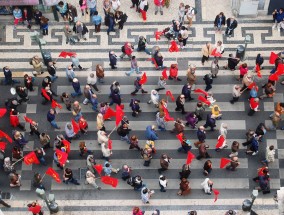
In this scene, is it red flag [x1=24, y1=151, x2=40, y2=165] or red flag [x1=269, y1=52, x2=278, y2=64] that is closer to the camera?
red flag [x1=24, y1=151, x2=40, y2=165]

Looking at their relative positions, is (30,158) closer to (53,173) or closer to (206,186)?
(53,173)

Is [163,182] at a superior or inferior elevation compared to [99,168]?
inferior

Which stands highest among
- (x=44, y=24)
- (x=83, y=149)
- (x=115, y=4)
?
(x=115, y=4)

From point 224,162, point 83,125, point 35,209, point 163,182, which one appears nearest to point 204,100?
point 224,162

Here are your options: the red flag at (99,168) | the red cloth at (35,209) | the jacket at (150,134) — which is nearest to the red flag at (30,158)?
the red cloth at (35,209)

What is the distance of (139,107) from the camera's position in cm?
3012

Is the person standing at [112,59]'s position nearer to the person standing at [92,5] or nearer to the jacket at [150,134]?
the person standing at [92,5]

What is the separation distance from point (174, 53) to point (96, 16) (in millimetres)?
4952

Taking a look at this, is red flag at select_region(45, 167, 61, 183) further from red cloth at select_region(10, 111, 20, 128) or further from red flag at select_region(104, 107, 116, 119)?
red flag at select_region(104, 107, 116, 119)

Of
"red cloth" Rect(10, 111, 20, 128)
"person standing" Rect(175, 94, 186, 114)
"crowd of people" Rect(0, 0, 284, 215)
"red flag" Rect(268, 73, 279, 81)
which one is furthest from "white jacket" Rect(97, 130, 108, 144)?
"red flag" Rect(268, 73, 279, 81)

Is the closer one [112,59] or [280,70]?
[280,70]

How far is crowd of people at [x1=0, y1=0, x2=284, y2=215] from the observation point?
27.8 metres

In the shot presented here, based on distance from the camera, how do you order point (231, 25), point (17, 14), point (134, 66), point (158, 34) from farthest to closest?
point (158, 34) < point (17, 14) < point (231, 25) < point (134, 66)

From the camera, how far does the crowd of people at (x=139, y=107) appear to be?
27.8 meters
